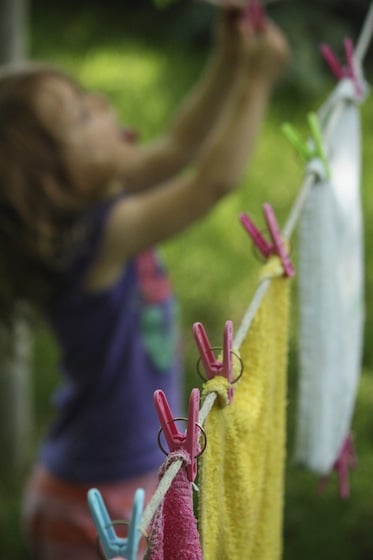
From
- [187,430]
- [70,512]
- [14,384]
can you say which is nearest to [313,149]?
[187,430]

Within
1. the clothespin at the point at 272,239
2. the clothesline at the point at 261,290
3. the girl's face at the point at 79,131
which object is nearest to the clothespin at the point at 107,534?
the clothesline at the point at 261,290

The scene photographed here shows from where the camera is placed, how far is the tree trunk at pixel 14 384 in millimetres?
2242

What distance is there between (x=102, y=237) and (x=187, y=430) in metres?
0.88

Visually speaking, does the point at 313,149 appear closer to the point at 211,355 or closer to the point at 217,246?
the point at 211,355

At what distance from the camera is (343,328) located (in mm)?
1210

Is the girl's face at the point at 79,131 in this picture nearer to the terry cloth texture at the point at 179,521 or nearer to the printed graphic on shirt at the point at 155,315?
the printed graphic on shirt at the point at 155,315

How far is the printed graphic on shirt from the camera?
1733 millimetres

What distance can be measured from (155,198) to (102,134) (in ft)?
0.63

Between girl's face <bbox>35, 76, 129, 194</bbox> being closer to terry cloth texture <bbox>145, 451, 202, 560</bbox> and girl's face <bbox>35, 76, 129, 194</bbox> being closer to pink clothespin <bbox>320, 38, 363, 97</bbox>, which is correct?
pink clothespin <bbox>320, 38, 363, 97</bbox>

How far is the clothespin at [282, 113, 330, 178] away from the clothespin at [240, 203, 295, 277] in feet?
0.43

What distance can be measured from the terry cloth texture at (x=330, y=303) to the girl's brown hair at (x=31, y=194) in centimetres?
45

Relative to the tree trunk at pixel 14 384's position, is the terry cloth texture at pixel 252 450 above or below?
below

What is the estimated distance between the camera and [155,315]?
1739 millimetres

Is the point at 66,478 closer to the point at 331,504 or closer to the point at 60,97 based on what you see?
the point at 60,97
